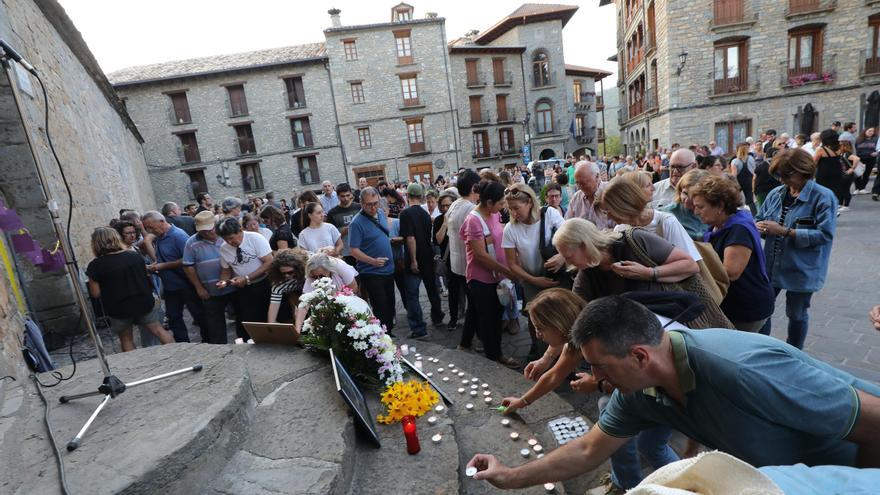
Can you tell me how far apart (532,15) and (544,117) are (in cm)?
748

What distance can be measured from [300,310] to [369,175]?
25297 millimetres

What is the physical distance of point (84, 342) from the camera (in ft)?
16.4

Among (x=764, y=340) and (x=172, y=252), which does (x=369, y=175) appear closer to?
(x=172, y=252)

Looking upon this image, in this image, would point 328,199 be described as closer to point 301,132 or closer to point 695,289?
point 695,289

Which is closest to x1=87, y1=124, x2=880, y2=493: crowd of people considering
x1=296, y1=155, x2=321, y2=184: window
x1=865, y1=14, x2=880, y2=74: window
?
x1=865, y1=14, x2=880, y2=74: window

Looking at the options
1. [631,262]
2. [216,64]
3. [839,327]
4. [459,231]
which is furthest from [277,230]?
[216,64]

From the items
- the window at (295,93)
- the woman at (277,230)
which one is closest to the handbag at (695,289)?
the woman at (277,230)

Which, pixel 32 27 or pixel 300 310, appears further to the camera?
pixel 32 27

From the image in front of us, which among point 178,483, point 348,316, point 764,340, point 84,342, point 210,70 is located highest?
point 210,70

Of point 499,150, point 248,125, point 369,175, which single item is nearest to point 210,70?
point 248,125

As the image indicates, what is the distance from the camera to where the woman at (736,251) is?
2.65 m

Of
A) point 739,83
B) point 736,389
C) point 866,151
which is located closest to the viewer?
point 736,389

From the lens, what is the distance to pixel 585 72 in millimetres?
38125

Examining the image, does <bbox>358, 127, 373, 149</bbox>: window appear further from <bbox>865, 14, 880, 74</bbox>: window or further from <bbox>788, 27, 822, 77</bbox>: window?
<bbox>865, 14, 880, 74</bbox>: window
